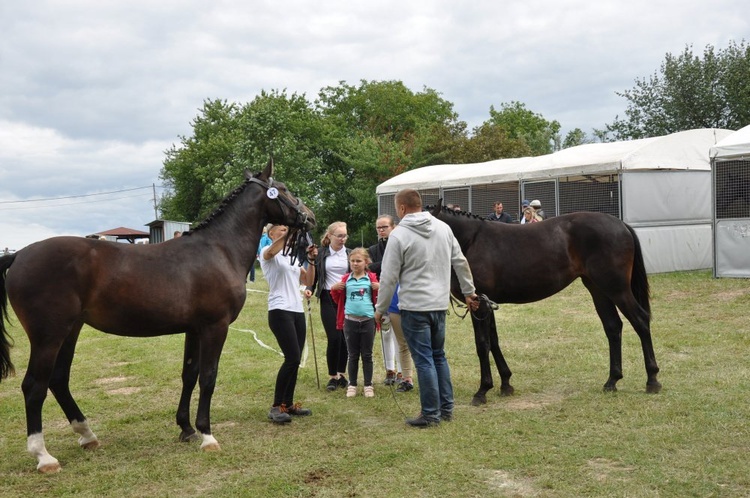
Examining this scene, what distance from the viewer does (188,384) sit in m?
5.72

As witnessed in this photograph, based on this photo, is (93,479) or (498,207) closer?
(93,479)

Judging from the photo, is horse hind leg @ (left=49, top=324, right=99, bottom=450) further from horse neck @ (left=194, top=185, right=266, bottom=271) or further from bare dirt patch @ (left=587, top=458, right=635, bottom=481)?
bare dirt patch @ (left=587, top=458, right=635, bottom=481)

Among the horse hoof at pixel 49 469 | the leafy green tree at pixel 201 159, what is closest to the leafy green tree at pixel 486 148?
the leafy green tree at pixel 201 159

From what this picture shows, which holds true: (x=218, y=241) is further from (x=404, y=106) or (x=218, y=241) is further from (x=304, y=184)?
(x=404, y=106)

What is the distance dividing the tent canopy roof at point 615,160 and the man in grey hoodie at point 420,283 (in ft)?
40.5

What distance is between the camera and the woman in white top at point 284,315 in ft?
20.2

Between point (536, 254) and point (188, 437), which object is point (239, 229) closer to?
point (188, 437)

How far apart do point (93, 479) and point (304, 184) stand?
33.3 metres

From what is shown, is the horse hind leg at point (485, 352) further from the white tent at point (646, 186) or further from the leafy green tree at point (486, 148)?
the leafy green tree at point (486, 148)

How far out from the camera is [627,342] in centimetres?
934

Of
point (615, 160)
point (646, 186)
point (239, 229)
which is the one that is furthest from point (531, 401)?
point (646, 186)

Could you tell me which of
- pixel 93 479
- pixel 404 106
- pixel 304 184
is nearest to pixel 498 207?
pixel 93 479

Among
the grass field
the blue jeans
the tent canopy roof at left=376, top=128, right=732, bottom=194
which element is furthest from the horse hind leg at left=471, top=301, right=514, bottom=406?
the tent canopy roof at left=376, top=128, right=732, bottom=194

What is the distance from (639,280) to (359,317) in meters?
2.92
